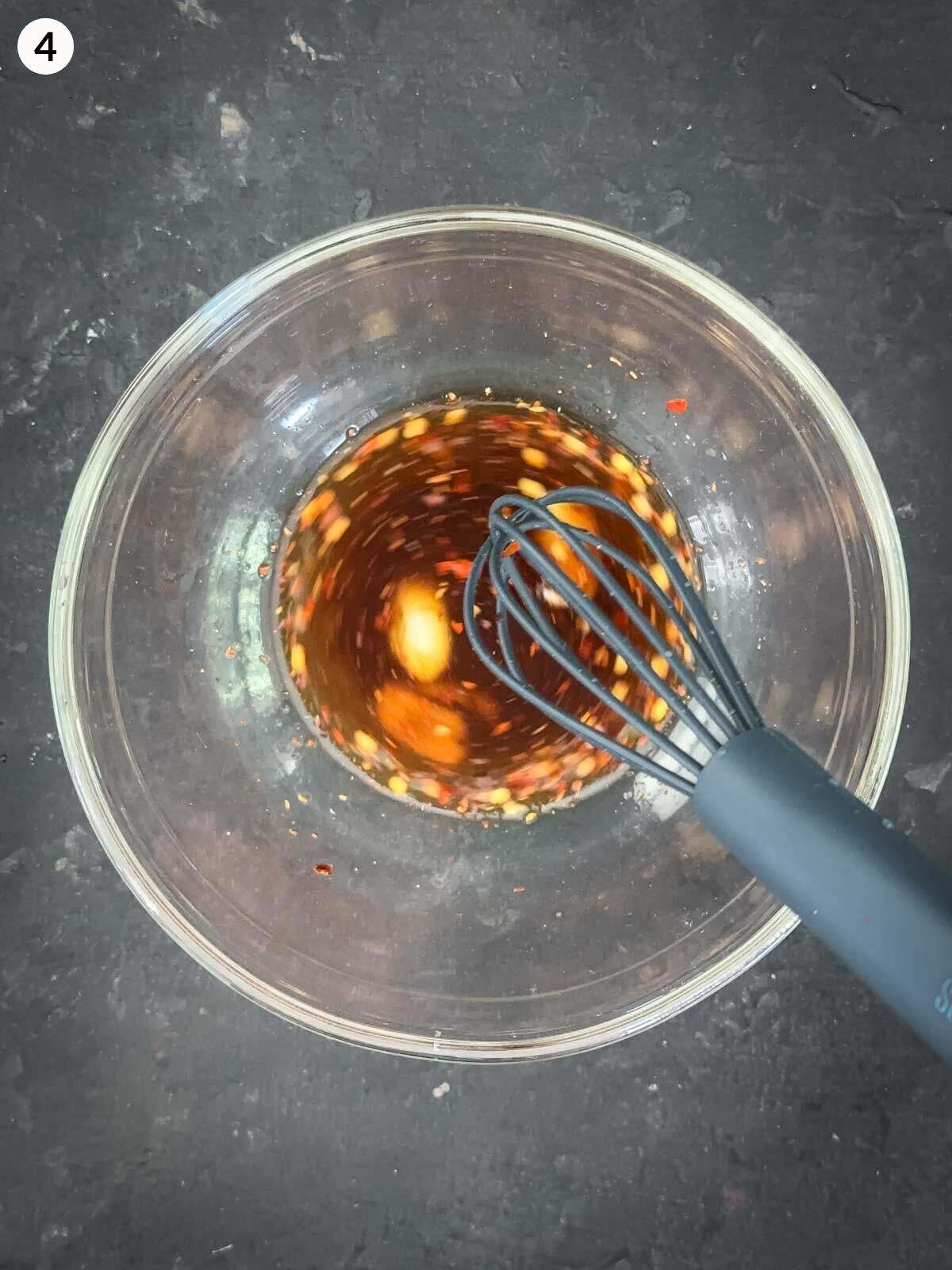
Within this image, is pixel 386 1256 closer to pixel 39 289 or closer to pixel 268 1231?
pixel 268 1231

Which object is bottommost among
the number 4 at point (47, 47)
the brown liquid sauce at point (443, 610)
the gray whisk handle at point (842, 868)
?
the gray whisk handle at point (842, 868)

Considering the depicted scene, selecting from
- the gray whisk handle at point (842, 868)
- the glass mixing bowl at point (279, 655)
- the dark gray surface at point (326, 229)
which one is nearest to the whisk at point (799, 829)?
the gray whisk handle at point (842, 868)

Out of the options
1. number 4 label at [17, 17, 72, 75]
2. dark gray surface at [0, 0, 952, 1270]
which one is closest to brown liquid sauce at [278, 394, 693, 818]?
dark gray surface at [0, 0, 952, 1270]

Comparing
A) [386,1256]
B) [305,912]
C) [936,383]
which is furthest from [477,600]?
[386,1256]

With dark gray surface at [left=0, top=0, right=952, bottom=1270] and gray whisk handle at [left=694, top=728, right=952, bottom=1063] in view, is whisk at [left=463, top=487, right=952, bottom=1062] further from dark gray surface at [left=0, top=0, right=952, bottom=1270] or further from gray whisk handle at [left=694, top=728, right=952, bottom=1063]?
dark gray surface at [left=0, top=0, right=952, bottom=1270]

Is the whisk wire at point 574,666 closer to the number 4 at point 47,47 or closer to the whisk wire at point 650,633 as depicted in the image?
the whisk wire at point 650,633

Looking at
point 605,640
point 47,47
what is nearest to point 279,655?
point 605,640
